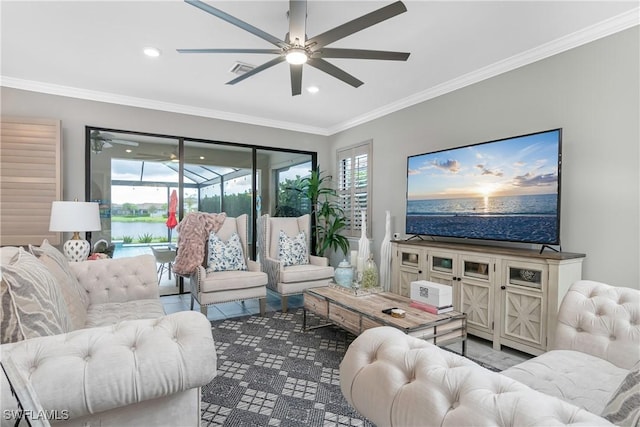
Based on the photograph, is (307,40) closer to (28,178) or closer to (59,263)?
(59,263)

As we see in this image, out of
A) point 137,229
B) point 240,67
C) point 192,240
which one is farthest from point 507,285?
point 137,229

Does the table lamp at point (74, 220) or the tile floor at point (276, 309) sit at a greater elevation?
the table lamp at point (74, 220)

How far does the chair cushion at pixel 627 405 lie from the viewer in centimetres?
68

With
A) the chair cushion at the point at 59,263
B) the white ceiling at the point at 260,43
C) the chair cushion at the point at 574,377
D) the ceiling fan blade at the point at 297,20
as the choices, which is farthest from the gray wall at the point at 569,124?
the chair cushion at the point at 59,263

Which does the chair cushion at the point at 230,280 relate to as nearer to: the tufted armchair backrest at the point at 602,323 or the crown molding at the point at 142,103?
the crown molding at the point at 142,103

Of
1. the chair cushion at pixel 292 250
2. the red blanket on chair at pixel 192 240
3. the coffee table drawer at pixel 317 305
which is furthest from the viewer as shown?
the chair cushion at pixel 292 250

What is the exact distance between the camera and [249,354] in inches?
108

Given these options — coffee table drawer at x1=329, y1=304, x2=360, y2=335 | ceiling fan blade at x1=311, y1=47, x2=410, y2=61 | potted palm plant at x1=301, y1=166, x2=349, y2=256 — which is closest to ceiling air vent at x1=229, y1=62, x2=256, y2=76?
ceiling fan blade at x1=311, y1=47, x2=410, y2=61

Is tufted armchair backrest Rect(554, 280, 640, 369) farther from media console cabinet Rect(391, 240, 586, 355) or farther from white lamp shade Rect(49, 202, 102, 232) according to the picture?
white lamp shade Rect(49, 202, 102, 232)

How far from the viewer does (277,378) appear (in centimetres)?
235

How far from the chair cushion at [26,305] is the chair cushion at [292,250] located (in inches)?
118

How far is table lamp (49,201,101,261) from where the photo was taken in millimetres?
3191

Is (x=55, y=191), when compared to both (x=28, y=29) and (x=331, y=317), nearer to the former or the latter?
(x=28, y=29)

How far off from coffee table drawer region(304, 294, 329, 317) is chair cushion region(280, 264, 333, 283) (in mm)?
759
